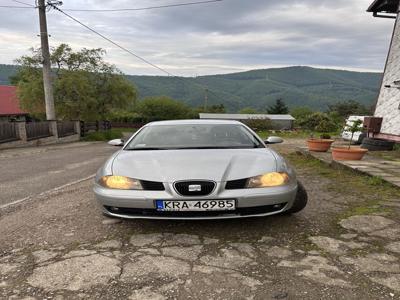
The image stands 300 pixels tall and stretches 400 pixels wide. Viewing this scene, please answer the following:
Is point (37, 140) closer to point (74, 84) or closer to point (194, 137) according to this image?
point (74, 84)

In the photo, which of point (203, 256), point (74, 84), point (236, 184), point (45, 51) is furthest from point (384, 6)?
point (74, 84)

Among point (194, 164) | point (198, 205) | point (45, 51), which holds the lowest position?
point (198, 205)

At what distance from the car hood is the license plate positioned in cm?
20

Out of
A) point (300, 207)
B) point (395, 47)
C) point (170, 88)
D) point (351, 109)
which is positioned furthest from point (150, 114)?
point (170, 88)

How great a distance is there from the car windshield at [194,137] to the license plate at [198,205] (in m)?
1.02

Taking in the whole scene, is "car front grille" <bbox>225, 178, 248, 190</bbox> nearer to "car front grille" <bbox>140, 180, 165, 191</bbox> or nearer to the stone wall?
"car front grille" <bbox>140, 180, 165, 191</bbox>

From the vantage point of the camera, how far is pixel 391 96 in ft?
33.9

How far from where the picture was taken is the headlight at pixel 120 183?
327 cm

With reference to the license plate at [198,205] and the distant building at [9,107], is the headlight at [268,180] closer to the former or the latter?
the license plate at [198,205]

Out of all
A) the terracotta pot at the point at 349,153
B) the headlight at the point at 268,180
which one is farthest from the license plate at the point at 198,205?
the terracotta pot at the point at 349,153

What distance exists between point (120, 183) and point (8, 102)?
41.5 metres

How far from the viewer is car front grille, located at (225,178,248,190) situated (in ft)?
10.4

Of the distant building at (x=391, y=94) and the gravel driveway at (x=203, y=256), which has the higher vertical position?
the distant building at (x=391, y=94)

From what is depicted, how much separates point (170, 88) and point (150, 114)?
91.5 m
